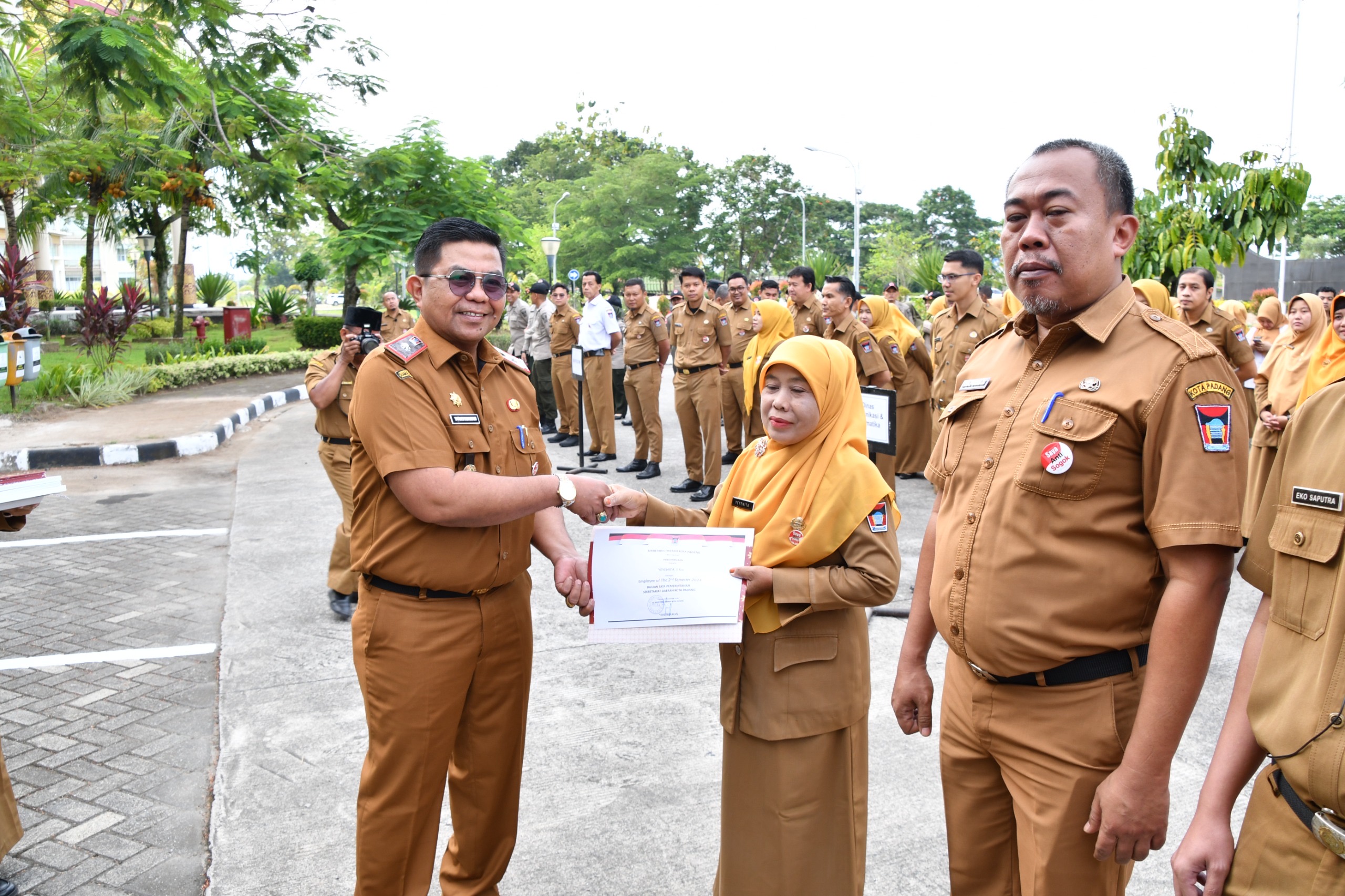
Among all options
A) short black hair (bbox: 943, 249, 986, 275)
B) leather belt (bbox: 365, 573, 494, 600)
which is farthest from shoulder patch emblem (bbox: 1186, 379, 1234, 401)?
short black hair (bbox: 943, 249, 986, 275)

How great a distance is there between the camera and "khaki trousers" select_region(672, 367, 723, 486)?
8.92 metres

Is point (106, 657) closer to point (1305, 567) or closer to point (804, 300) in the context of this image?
point (1305, 567)

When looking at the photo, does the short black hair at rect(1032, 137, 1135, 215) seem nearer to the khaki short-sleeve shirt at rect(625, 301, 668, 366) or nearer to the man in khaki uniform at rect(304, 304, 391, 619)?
the man in khaki uniform at rect(304, 304, 391, 619)

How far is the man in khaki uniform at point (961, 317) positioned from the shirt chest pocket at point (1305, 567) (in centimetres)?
634

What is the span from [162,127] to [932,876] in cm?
2574

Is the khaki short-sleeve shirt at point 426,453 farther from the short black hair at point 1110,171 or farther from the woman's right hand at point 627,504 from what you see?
the short black hair at point 1110,171

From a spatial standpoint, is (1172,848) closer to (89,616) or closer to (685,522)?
(685,522)

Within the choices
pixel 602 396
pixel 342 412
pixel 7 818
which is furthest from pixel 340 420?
pixel 602 396

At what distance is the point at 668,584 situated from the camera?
230 cm

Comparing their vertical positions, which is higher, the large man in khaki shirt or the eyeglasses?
the eyeglasses

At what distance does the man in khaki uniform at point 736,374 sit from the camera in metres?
9.64

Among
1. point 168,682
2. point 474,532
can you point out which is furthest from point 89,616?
point 474,532

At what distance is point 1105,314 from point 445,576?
5.43 ft

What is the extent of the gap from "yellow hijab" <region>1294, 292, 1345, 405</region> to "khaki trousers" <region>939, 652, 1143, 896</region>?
13.3 feet
